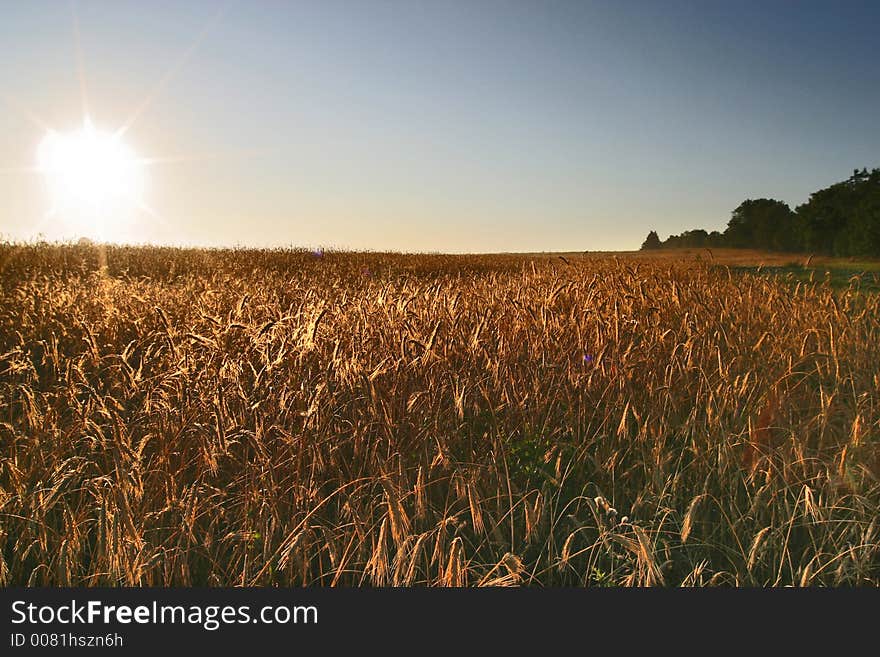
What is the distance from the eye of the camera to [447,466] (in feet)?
6.68

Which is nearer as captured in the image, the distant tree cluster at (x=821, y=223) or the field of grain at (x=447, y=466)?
the field of grain at (x=447, y=466)

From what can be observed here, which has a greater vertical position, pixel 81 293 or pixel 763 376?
pixel 81 293

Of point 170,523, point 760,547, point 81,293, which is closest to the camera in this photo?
point 760,547

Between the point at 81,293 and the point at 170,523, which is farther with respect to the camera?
the point at 81,293

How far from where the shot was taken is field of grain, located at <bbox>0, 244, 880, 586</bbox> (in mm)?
1727

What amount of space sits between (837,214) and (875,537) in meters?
34.8

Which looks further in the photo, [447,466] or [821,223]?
[821,223]

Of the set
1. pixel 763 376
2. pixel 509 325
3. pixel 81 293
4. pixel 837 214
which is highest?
pixel 837 214

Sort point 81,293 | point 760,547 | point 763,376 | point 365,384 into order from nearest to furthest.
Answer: point 760,547
point 365,384
point 763,376
point 81,293

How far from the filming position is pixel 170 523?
200 centimetres

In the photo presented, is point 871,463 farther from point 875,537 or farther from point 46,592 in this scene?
point 46,592

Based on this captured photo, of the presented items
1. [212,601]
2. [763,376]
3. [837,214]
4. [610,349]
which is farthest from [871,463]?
[837,214]

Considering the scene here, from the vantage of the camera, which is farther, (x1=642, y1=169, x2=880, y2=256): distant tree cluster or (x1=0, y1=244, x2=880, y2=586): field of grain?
(x1=642, y1=169, x2=880, y2=256): distant tree cluster

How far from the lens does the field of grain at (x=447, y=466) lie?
1.73 metres
